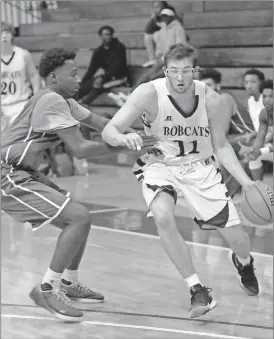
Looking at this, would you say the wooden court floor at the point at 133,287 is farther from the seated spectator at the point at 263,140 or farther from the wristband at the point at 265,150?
the wristband at the point at 265,150

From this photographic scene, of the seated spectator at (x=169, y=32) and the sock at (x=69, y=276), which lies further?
the seated spectator at (x=169, y=32)

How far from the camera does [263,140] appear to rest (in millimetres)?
7523

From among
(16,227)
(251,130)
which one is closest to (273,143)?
(251,130)

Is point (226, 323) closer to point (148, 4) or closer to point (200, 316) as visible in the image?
point (200, 316)

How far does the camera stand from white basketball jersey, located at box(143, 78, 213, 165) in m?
4.62

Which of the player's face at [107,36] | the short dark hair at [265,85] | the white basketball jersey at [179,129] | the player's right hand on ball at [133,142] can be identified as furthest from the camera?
Result: the player's face at [107,36]

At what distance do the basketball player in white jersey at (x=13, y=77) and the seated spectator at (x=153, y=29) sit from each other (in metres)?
2.96

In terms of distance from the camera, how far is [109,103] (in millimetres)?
12609

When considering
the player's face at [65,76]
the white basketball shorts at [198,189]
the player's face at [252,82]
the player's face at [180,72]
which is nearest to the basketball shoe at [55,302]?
the white basketball shorts at [198,189]

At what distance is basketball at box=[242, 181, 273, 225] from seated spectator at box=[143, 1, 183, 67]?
281 inches

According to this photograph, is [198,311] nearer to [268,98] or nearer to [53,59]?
[53,59]

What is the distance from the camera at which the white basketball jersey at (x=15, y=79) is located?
9.15 meters

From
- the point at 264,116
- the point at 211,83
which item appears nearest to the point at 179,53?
the point at 264,116

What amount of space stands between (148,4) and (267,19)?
8.17ft
